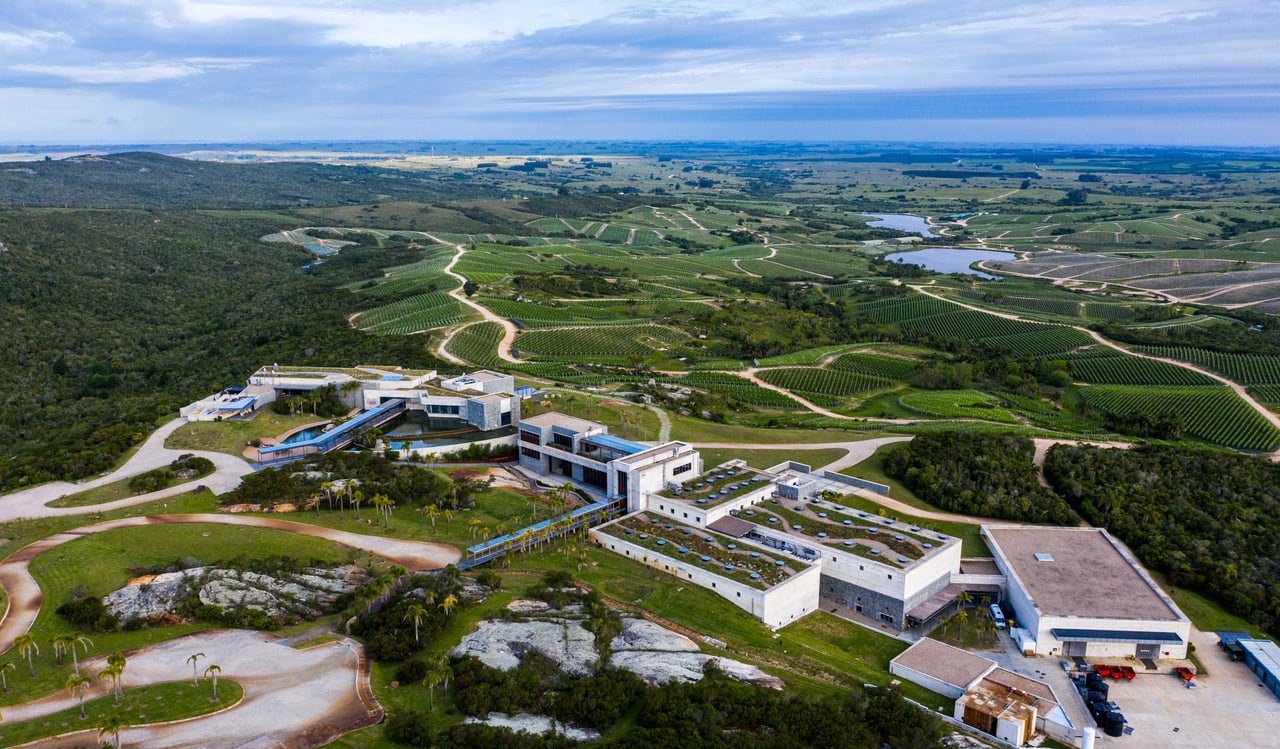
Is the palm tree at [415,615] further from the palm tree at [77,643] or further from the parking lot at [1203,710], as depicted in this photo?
the parking lot at [1203,710]

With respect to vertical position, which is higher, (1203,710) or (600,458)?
(600,458)

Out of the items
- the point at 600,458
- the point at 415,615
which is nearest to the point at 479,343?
the point at 600,458

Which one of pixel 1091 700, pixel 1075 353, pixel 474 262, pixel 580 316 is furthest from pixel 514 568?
pixel 474 262

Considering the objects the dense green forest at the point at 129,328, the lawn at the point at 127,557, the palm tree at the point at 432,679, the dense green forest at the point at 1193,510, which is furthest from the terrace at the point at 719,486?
the dense green forest at the point at 129,328

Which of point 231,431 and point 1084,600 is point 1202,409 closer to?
point 1084,600

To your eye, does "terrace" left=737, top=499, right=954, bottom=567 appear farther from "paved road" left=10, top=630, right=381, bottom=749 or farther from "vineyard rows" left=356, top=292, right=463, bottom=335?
"vineyard rows" left=356, top=292, right=463, bottom=335

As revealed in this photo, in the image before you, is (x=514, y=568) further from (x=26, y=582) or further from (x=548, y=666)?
(x=26, y=582)
